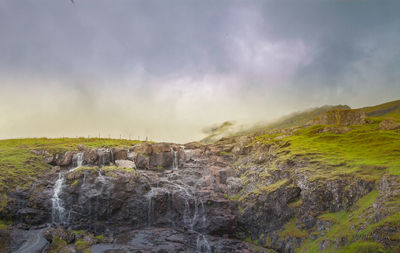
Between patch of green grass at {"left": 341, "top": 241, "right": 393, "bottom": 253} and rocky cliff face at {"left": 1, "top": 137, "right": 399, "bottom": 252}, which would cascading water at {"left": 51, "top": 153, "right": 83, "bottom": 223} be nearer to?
rocky cliff face at {"left": 1, "top": 137, "right": 399, "bottom": 252}

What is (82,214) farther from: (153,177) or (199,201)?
(199,201)

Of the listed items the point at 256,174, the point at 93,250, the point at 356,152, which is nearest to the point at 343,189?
the point at 356,152

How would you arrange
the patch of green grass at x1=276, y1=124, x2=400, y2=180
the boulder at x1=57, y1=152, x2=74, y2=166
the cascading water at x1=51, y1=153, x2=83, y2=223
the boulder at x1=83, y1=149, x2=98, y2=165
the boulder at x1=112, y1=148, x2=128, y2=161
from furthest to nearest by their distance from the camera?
1. the boulder at x1=112, y1=148, x2=128, y2=161
2. the boulder at x1=83, y1=149, x2=98, y2=165
3. the boulder at x1=57, y1=152, x2=74, y2=166
4. the cascading water at x1=51, y1=153, x2=83, y2=223
5. the patch of green grass at x1=276, y1=124, x2=400, y2=180

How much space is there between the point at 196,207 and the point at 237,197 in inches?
331

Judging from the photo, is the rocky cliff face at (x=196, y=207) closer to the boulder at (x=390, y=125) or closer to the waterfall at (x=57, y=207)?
the waterfall at (x=57, y=207)

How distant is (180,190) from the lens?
44594mm

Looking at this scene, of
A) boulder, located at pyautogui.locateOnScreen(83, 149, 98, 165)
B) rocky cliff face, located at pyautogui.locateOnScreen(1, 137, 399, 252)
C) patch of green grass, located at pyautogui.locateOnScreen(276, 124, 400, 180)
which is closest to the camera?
rocky cliff face, located at pyautogui.locateOnScreen(1, 137, 399, 252)

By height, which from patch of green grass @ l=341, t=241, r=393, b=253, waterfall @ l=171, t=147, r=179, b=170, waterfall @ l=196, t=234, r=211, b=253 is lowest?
waterfall @ l=196, t=234, r=211, b=253

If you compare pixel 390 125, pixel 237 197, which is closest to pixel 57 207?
pixel 237 197

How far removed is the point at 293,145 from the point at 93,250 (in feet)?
133

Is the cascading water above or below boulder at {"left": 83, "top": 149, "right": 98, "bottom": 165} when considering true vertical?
below

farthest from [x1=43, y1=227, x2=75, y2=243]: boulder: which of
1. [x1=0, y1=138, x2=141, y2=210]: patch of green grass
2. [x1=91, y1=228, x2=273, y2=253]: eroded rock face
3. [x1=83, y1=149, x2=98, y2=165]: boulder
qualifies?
[x1=83, y1=149, x2=98, y2=165]: boulder

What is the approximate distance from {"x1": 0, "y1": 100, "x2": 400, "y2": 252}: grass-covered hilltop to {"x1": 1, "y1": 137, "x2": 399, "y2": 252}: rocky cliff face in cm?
15

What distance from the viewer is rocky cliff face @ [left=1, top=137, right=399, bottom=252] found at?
29.5 meters
